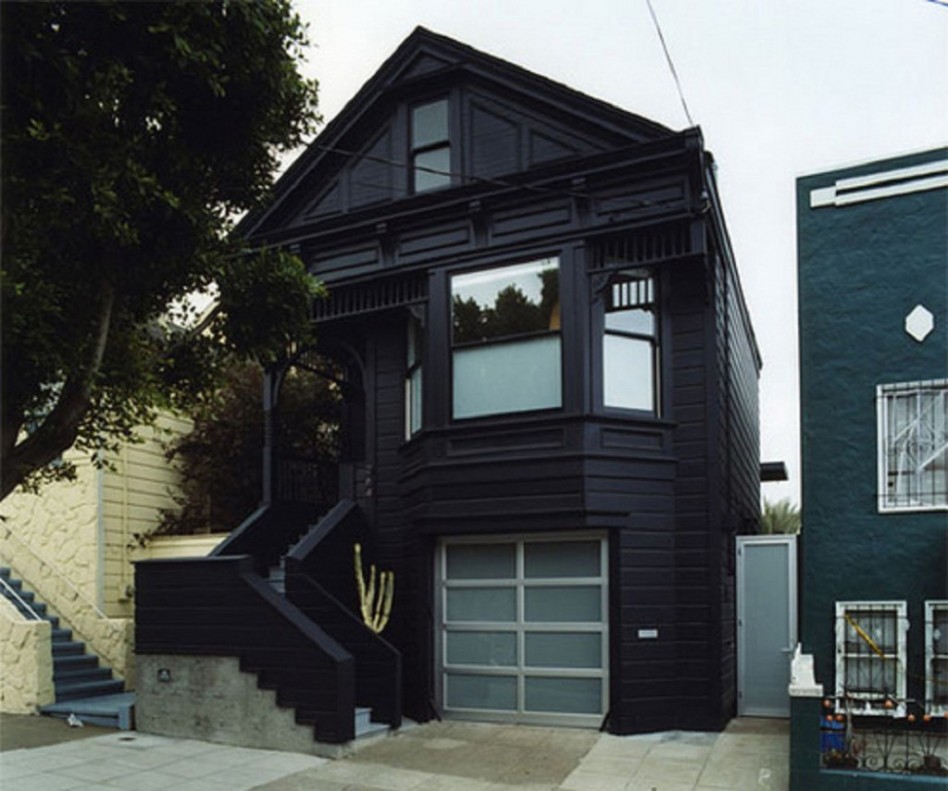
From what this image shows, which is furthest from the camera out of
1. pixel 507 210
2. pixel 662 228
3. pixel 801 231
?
pixel 507 210

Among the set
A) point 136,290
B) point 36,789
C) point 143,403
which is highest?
point 136,290

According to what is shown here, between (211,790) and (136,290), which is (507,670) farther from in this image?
(136,290)

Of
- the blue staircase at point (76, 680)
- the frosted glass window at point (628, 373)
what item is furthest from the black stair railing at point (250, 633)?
the frosted glass window at point (628, 373)

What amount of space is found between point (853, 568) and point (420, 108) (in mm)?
7922

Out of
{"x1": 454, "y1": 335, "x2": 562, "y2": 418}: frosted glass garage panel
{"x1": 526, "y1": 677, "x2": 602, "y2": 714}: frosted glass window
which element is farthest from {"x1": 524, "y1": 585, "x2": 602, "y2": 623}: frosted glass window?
{"x1": 454, "y1": 335, "x2": 562, "y2": 418}: frosted glass garage panel

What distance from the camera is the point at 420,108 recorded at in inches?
504

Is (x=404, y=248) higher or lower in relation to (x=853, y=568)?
higher

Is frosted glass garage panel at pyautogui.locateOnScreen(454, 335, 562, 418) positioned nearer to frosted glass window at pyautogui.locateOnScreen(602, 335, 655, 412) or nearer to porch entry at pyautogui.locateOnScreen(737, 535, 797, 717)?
frosted glass window at pyautogui.locateOnScreen(602, 335, 655, 412)

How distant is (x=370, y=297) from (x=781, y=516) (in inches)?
960

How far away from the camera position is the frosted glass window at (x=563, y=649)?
1077 cm

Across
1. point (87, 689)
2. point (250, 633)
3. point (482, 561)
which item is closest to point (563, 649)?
point (482, 561)

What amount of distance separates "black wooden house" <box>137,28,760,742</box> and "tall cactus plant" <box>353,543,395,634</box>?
0.69ft

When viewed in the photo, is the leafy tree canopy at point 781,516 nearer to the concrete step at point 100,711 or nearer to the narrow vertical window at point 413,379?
the narrow vertical window at point 413,379

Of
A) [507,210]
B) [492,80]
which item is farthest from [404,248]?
[492,80]
